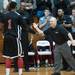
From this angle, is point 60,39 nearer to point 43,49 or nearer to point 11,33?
point 11,33

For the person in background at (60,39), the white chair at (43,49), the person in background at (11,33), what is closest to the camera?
the person in background at (11,33)

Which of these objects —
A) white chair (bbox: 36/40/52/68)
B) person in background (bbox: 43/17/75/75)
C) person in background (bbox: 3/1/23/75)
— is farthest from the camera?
white chair (bbox: 36/40/52/68)

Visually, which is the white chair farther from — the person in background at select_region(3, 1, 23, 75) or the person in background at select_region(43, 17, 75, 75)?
the person in background at select_region(3, 1, 23, 75)

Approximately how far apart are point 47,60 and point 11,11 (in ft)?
12.6

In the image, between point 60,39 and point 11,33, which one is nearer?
point 11,33

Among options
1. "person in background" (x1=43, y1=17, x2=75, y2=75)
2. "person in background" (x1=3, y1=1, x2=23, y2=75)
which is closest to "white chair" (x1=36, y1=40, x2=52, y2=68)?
"person in background" (x1=43, y1=17, x2=75, y2=75)

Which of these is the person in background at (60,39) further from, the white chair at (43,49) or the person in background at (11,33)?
the white chair at (43,49)

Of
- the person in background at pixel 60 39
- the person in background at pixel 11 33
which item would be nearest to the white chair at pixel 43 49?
the person in background at pixel 60 39

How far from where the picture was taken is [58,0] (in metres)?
14.7

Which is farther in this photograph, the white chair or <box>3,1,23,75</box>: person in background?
the white chair

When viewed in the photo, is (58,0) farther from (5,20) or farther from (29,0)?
(5,20)

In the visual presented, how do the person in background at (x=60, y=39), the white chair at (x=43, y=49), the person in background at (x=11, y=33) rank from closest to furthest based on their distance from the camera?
the person in background at (x=11, y=33)
the person in background at (x=60, y=39)
the white chair at (x=43, y=49)

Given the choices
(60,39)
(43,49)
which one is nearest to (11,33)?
(60,39)

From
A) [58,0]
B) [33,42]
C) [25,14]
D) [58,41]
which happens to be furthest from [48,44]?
[58,0]
